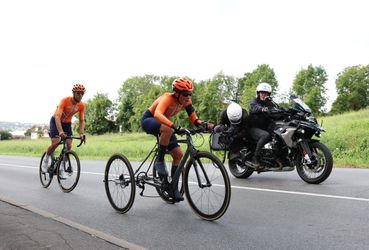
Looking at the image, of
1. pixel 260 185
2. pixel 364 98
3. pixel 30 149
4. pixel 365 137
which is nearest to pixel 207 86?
pixel 364 98

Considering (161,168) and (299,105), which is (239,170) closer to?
(299,105)

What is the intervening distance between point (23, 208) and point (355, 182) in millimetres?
6043

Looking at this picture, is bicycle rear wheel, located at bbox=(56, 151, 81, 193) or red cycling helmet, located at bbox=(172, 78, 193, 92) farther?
bicycle rear wheel, located at bbox=(56, 151, 81, 193)

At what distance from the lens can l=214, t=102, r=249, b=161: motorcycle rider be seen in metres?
9.09

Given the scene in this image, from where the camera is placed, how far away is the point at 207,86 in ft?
277

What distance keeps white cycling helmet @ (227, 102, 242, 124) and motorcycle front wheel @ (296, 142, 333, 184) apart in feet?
4.98

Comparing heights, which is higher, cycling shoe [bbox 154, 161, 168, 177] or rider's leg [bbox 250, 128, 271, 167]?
rider's leg [bbox 250, 128, 271, 167]

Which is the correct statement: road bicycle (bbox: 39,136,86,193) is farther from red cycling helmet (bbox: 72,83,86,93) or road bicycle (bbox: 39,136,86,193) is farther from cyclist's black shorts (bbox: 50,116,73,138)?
red cycling helmet (bbox: 72,83,86,93)

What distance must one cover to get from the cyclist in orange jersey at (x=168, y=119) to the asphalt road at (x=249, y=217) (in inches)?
28.6

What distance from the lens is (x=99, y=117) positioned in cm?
10650

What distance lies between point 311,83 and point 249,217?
67.7 metres

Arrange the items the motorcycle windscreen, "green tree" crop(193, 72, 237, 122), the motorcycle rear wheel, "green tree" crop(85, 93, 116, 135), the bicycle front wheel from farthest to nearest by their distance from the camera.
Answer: "green tree" crop(85, 93, 116, 135) < "green tree" crop(193, 72, 237, 122) < the motorcycle rear wheel < the motorcycle windscreen < the bicycle front wheel

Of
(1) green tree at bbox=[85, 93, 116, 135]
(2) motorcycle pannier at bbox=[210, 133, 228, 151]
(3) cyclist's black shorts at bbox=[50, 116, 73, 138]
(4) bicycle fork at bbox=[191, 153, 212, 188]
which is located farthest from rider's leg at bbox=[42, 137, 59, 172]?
(1) green tree at bbox=[85, 93, 116, 135]

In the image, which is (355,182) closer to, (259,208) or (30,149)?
(259,208)
